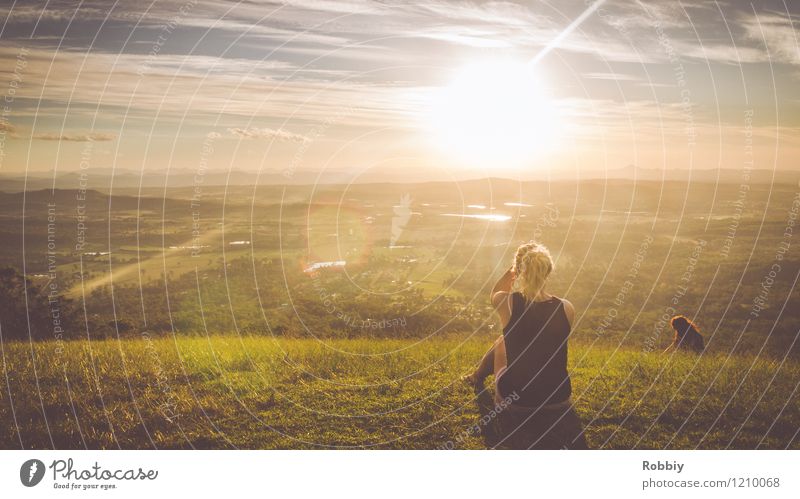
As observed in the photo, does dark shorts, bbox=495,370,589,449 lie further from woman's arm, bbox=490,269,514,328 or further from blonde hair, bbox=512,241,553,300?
blonde hair, bbox=512,241,553,300

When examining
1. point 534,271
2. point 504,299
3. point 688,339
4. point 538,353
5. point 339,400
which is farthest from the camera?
point 688,339

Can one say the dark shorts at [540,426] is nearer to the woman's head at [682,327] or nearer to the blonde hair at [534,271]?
the blonde hair at [534,271]

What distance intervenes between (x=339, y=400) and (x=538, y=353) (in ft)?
10.2

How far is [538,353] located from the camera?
26.3ft

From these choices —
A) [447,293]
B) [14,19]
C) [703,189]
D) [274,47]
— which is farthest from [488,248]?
[14,19]

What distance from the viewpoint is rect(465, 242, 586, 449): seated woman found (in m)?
8.04

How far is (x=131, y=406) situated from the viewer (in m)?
9.05

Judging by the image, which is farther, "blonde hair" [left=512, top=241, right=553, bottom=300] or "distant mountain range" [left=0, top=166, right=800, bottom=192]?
"distant mountain range" [left=0, top=166, right=800, bottom=192]

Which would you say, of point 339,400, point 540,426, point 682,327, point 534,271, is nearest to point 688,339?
point 682,327

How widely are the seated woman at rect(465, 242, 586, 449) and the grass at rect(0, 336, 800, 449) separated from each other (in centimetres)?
54

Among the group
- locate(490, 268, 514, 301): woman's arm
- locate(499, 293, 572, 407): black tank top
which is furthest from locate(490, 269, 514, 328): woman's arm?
locate(499, 293, 572, 407): black tank top

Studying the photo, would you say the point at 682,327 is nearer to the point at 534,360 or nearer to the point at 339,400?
the point at 534,360

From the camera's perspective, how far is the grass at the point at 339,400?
28.8ft

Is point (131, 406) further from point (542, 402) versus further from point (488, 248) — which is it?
point (488, 248)
